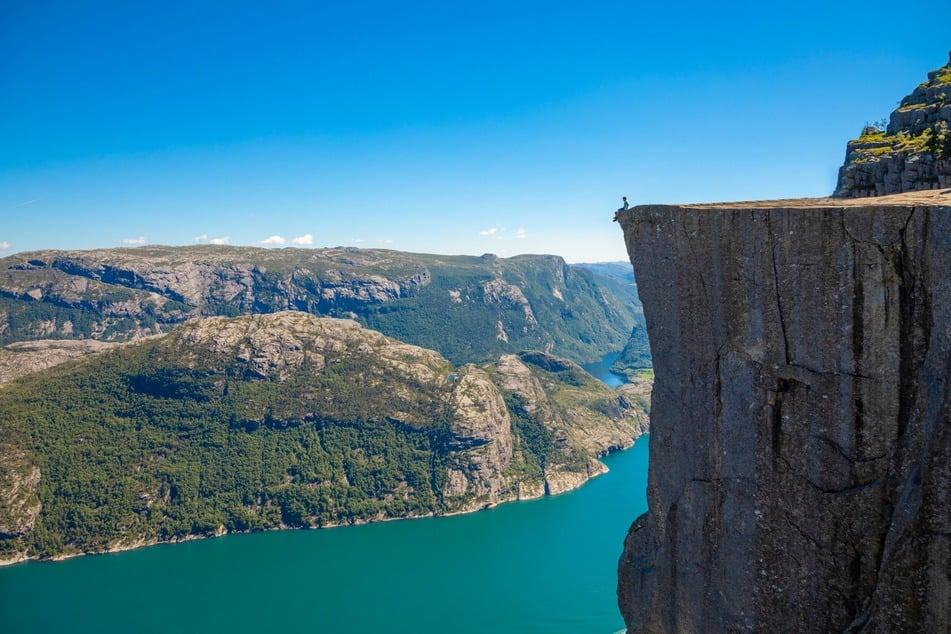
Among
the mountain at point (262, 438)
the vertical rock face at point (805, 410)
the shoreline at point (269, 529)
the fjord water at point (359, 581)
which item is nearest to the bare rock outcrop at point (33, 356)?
the mountain at point (262, 438)

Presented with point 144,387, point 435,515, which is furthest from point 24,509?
point 435,515

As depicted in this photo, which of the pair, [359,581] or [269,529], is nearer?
[359,581]

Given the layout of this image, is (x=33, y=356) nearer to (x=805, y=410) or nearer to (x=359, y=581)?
(x=359, y=581)

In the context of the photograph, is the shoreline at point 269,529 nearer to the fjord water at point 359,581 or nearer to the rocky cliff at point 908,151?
the fjord water at point 359,581

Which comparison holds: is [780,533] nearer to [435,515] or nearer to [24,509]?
[435,515]

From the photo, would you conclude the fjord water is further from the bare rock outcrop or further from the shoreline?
the bare rock outcrop

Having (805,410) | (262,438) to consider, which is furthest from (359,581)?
(805,410)
